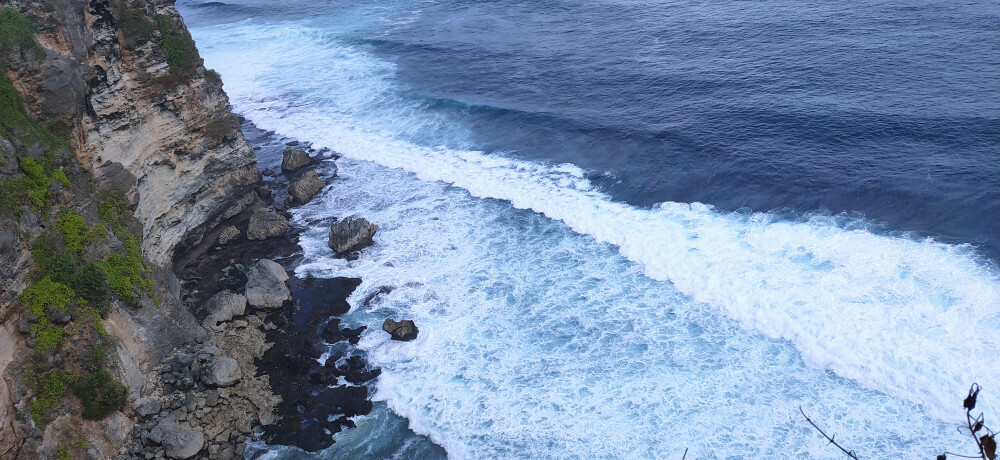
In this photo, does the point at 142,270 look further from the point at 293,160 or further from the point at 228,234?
the point at 293,160

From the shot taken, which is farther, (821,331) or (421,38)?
(421,38)

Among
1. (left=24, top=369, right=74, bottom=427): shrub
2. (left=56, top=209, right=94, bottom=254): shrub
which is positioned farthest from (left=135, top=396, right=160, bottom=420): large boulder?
(left=56, top=209, right=94, bottom=254): shrub

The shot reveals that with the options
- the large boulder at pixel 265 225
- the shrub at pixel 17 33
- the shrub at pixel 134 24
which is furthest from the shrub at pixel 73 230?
the large boulder at pixel 265 225

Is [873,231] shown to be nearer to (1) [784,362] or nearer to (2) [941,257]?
(2) [941,257]

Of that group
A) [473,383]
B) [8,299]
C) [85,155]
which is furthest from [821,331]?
[85,155]

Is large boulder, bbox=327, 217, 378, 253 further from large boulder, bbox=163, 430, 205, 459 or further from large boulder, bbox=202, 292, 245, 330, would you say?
large boulder, bbox=163, 430, 205, 459

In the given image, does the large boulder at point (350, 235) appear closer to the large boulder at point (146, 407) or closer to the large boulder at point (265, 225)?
the large boulder at point (265, 225)
